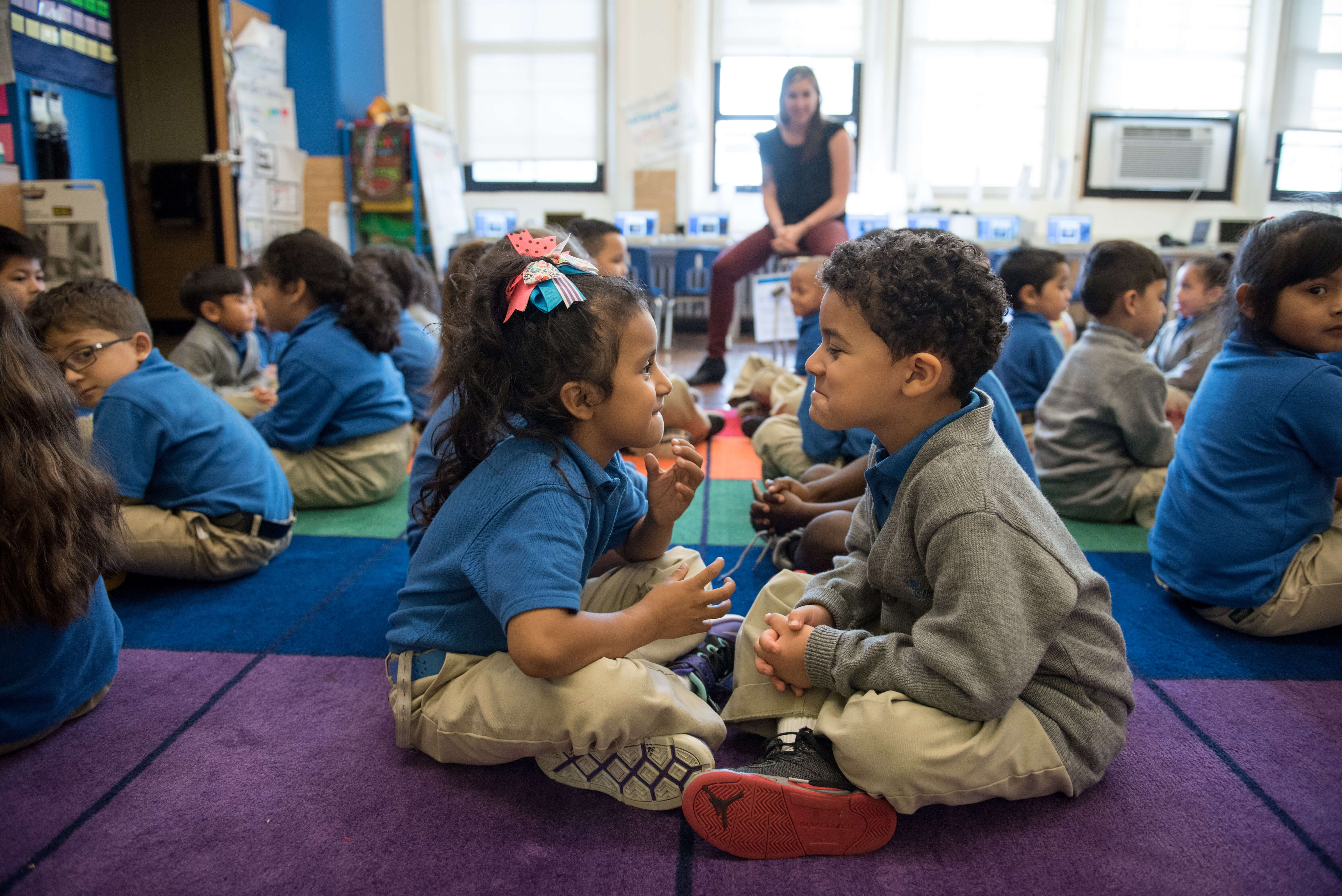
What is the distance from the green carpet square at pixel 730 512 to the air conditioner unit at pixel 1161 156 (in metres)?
5.74

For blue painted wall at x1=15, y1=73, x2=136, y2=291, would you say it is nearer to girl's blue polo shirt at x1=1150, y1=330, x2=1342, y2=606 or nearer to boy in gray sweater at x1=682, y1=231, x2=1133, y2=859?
boy in gray sweater at x1=682, y1=231, x2=1133, y2=859

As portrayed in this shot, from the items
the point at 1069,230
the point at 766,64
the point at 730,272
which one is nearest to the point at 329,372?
the point at 730,272

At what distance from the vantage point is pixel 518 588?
0.94 m

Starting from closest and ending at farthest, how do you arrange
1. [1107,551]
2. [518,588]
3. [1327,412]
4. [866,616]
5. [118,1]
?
1. [518,588]
2. [866,616]
3. [1327,412]
4. [1107,551]
5. [118,1]

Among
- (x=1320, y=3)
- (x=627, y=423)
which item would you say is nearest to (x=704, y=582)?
(x=627, y=423)

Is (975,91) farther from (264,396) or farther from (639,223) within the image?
(264,396)

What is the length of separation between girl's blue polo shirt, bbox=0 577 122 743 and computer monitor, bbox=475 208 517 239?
5.55m

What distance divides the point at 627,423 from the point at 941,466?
399mm

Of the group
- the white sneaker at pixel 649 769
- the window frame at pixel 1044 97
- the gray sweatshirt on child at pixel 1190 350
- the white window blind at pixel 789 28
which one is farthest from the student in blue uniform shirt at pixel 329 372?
the window frame at pixel 1044 97

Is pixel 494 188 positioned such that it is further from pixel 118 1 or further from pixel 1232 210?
pixel 1232 210

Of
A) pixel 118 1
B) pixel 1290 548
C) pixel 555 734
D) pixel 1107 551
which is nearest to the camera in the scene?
pixel 555 734

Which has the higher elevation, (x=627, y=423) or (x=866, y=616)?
(x=627, y=423)

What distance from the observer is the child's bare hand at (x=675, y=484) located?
4.11 ft

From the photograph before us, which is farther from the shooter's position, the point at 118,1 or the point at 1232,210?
the point at 1232,210
